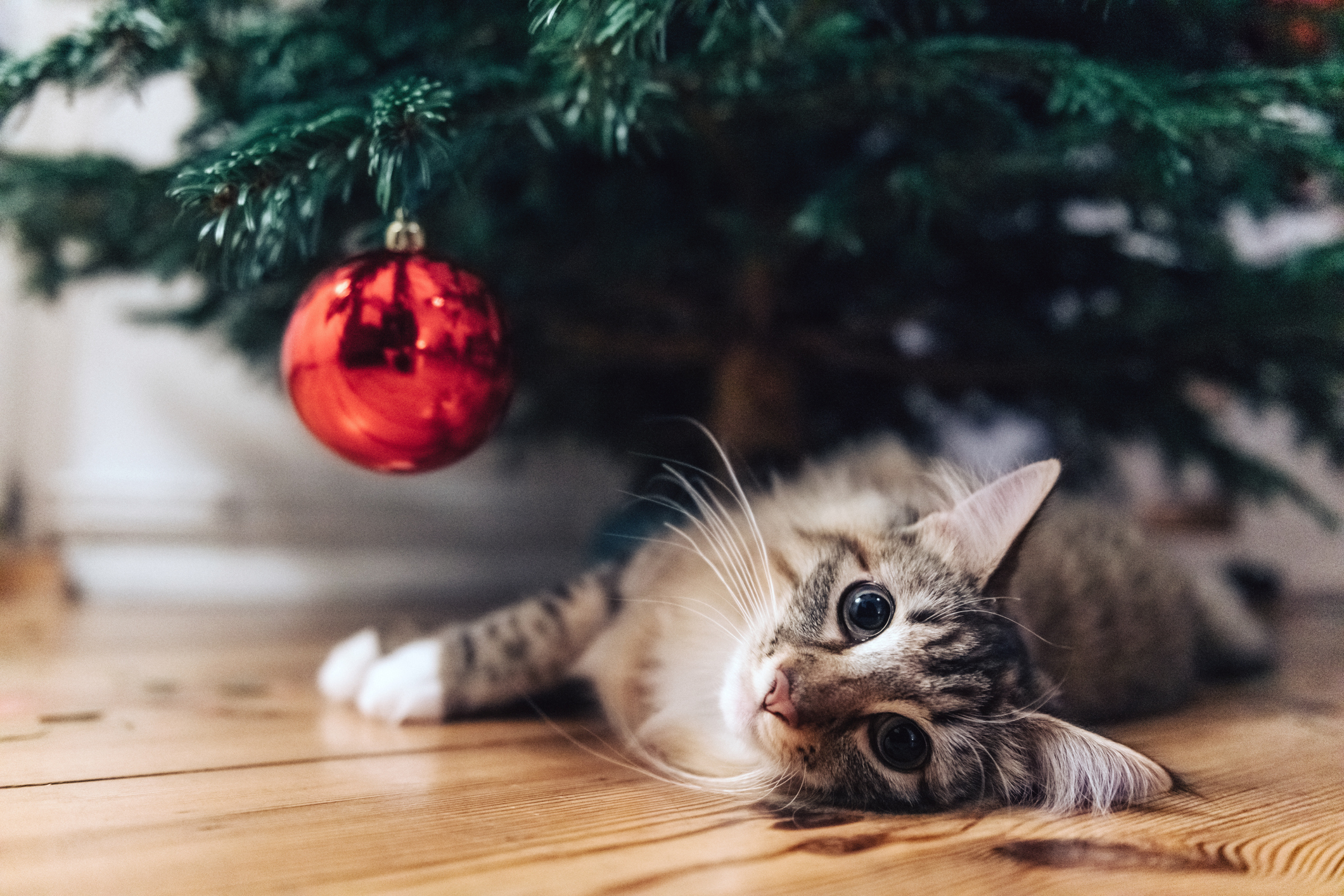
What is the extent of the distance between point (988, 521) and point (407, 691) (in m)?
0.64

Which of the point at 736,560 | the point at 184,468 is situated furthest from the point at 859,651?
the point at 184,468

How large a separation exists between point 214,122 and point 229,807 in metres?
0.68

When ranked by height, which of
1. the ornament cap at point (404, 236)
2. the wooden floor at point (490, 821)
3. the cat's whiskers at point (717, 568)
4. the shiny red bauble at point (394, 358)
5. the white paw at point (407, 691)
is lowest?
the wooden floor at point (490, 821)

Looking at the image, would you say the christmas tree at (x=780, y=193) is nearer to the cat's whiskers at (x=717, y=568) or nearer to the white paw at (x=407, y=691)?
the cat's whiskers at (x=717, y=568)

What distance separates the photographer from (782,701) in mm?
741

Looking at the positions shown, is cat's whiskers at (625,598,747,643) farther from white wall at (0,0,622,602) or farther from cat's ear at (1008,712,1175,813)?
white wall at (0,0,622,602)

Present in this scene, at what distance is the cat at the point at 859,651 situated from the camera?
0.75 metres

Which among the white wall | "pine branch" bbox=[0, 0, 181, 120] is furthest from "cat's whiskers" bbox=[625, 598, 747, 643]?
the white wall

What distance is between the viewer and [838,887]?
57cm

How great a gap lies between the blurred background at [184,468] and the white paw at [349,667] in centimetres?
53

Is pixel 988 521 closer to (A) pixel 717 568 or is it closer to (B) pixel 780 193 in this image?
(A) pixel 717 568

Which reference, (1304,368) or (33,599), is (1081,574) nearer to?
(1304,368)

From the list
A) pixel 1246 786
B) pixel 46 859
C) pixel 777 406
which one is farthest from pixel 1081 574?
pixel 46 859

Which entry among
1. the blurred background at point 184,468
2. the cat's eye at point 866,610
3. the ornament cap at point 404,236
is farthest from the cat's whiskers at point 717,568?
the blurred background at point 184,468
